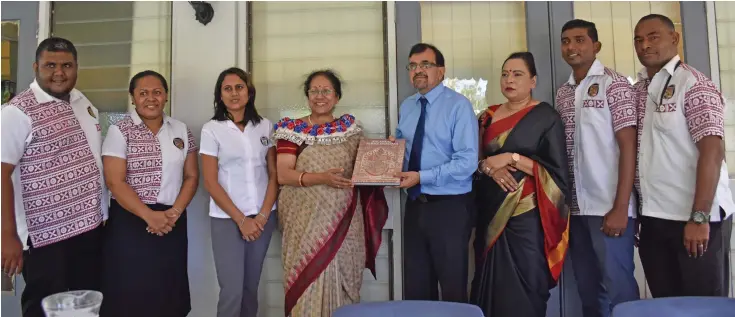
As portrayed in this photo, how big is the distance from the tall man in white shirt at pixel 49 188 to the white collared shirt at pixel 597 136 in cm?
215

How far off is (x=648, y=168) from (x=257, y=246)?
5.82ft

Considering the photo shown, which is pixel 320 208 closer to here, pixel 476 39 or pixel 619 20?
pixel 476 39

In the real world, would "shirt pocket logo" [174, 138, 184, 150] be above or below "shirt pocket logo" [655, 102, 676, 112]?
below

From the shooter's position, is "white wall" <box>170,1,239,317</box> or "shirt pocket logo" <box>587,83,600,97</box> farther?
"white wall" <box>170,1,239,317</box>

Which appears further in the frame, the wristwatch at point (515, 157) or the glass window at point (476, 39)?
the glass window at point (476, 39)

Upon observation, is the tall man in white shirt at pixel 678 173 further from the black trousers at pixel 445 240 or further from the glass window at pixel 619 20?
the black trousers at pixel 445 240

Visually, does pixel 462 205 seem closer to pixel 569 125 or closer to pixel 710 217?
pixel 569 125

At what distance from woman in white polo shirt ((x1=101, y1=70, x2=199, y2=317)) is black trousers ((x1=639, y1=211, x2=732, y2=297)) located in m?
2.05

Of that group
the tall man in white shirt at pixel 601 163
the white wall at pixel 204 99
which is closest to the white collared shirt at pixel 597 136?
the tall man in white shirt at pixel 601 163

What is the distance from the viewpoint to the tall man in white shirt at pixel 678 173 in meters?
1.74

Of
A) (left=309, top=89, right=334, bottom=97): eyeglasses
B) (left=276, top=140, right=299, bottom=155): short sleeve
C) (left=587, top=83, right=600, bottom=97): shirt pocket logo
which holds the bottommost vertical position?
(left=276, top=140, right=299, bottom=155): short sleeve

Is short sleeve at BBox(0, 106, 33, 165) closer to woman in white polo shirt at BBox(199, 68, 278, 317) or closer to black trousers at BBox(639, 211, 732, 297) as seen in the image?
woman in white polo shirt at BBox(199, 68, 278, 317)

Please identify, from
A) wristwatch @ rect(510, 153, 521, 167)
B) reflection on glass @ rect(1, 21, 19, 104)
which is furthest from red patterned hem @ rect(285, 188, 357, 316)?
reflection on glass @ rect(1, 21, 19, 104)

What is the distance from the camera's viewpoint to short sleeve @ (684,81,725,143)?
5.70 feet
